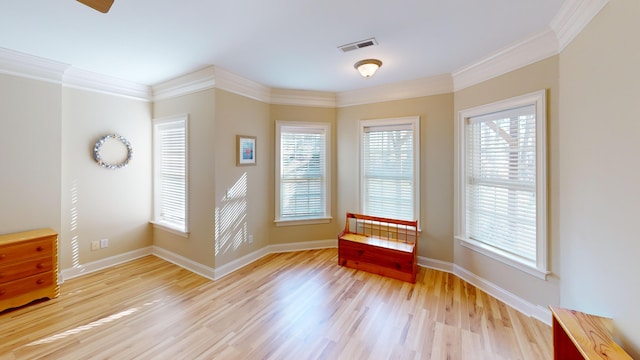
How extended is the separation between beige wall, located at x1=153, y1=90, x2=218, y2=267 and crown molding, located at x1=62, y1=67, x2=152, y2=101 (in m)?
0.62

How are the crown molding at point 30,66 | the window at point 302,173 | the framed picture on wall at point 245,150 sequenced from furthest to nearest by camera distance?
the window at point 302,173 < the framed picture on wall at point 245,150 < the crown molding at point 30,66

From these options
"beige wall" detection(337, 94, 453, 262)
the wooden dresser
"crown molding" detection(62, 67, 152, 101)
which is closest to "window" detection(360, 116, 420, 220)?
"beige wall" detection(337, 94, 453, 262)

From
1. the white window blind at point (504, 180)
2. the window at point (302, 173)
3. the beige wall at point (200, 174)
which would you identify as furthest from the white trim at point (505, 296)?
the beige wall at point (200, 174)

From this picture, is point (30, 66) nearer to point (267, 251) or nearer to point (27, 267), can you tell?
point (27, 267)

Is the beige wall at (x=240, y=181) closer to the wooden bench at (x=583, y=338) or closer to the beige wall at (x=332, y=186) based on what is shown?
the beige wall at (x=332, y=186)

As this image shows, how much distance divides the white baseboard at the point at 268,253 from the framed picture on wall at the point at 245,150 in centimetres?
134

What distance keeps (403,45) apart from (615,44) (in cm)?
145

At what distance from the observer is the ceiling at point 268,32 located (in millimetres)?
1878

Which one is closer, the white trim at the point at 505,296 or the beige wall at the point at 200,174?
the white trim at the point at 505,296

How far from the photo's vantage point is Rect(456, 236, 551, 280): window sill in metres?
2.29

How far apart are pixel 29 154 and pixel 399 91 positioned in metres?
4.48

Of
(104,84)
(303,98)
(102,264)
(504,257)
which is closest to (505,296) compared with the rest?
(504,257)

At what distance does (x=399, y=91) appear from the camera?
11.7ft

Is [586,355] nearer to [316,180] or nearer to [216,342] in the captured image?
[216,342]
